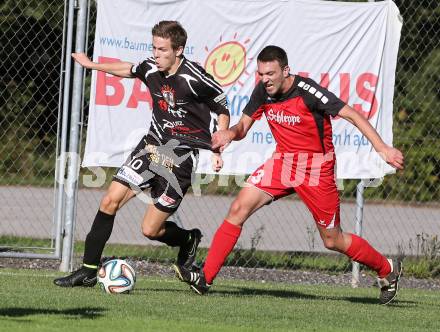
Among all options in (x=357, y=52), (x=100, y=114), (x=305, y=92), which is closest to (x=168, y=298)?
(x=305, y=92)

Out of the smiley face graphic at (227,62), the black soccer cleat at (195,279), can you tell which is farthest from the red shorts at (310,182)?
the smiley face graphic at (227,62)

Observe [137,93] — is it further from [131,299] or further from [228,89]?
Answer: [131,299]

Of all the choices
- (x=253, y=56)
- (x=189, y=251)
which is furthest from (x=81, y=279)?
(x=253, y=56)

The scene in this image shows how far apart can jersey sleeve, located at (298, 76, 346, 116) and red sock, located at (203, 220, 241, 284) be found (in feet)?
3.83

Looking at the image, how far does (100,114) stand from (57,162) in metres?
0.67

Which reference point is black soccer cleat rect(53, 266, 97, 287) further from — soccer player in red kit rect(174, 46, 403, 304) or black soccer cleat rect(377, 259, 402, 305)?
black soccer cleat rect(377, 259, 402, 305)

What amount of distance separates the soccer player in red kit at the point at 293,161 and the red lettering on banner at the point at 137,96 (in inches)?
82.1

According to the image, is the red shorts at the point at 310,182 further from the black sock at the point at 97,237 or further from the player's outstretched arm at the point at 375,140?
the black sock at the point at 97,237

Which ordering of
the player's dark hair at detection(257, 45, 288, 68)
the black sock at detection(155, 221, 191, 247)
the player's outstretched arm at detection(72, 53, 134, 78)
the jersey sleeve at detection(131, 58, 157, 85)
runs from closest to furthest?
the player's dark hair at detection(257, 45, 288, 68), the jersey sleeve at detection(131, 58, 157, 85), the player's outstretched arm at detection(72, 53, 134, 78), the black sock at detection(155, 221, 191, 247)

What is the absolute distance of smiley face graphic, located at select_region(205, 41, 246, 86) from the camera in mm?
10305

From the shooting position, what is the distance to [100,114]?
1006 centimetres

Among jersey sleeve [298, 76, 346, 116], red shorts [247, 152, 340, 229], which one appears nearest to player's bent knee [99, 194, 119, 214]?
red shorts [247, 152, 340, 229]

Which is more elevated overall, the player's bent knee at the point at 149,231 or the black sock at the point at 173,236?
the player's bent knee at the point at 149,231

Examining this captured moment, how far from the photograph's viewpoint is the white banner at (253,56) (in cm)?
1009
